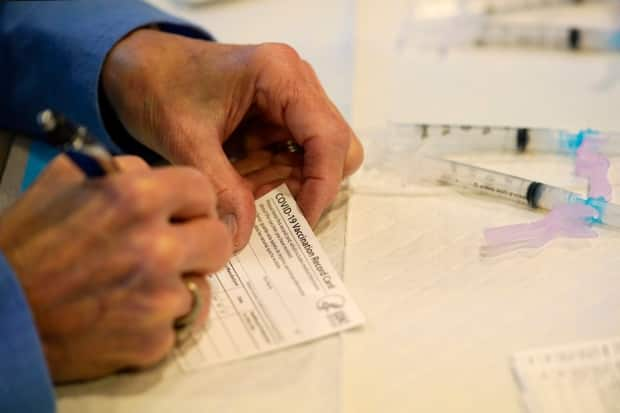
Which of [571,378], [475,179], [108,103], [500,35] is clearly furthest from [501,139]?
[108,103]

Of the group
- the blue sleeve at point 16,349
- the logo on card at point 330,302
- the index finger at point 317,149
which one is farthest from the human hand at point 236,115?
the blue sleeve at point 16,349

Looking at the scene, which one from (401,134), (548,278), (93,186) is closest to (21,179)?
(93,186)

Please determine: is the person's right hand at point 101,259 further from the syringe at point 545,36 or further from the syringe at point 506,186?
the syringe at point 545,36

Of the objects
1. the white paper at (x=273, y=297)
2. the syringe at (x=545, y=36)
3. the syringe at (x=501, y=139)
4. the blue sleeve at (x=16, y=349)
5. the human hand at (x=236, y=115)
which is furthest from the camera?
the syringe at (x=545, y=36)

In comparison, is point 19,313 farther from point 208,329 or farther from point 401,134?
point 401,134

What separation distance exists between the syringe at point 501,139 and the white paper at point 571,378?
11.9 inches

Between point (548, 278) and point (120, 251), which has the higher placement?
point (120, 251)

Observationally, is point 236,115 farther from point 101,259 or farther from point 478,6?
point 478,6

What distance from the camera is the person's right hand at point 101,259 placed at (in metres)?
0.49

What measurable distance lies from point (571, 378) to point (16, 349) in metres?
0.43

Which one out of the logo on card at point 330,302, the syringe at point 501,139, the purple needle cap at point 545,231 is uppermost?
the syringe at point 501,139

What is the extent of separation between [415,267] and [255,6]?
1.93ft

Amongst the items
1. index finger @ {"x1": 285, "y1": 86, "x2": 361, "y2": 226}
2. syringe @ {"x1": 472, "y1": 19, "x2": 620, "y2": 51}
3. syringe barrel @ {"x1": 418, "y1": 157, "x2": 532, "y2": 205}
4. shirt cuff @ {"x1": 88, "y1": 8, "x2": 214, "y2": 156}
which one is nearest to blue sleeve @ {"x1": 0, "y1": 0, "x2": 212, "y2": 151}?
shirt cuff @ {"x1": 88, "y1": 8, "x2": 214, "y2": 156}

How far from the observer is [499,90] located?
92 cm
